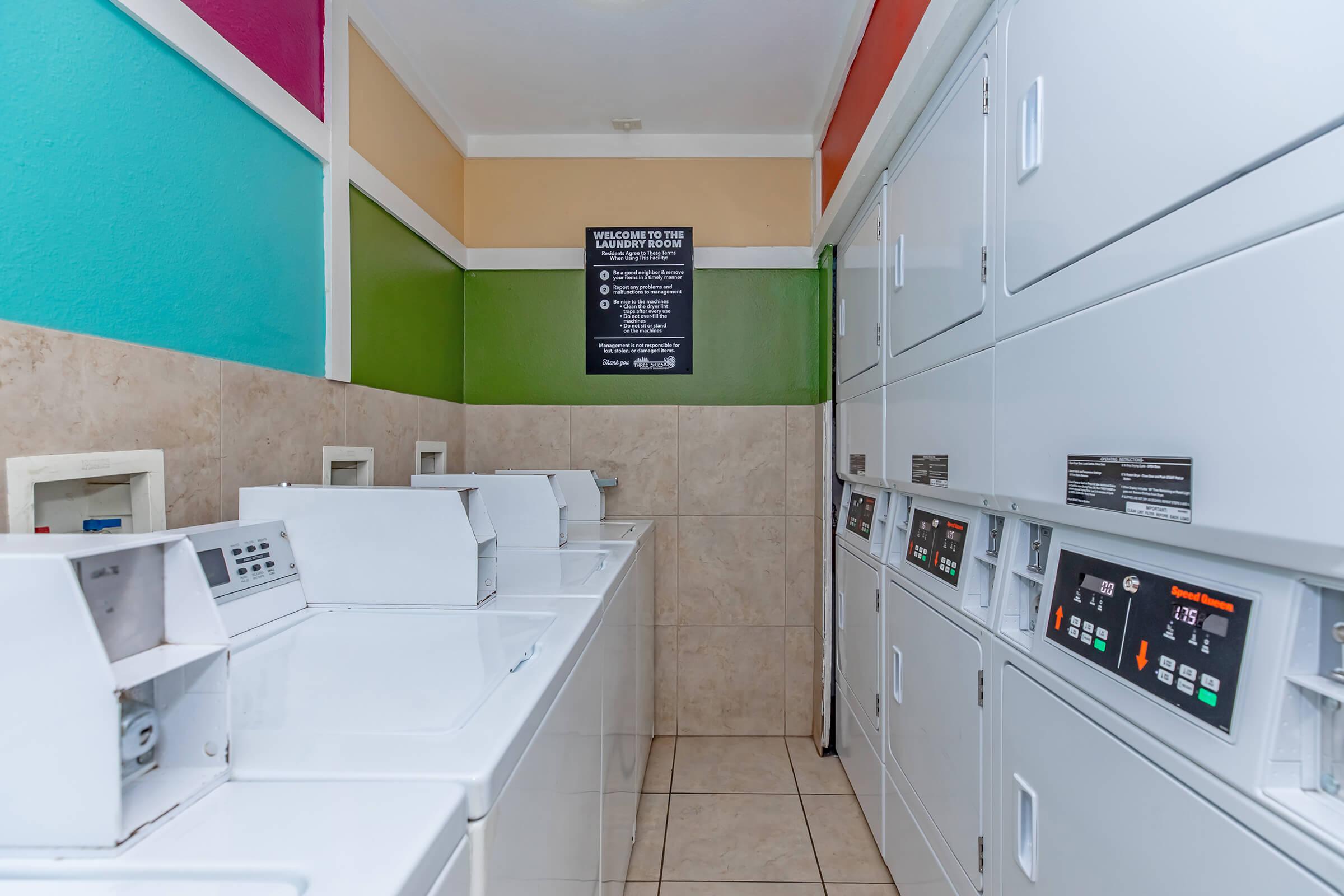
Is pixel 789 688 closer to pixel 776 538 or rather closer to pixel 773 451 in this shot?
pixel 776 538

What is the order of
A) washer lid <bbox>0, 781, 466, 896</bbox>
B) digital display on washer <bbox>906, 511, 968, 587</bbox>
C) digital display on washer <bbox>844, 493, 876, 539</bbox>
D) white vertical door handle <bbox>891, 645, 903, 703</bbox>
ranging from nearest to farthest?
washer lid <bbox>0, 781, 466, 896</bbox>
digital display on washer <bbox>906, 511, 968, 587</bbox>
white vertical door handle <bbox>891, 645, 903, 703</bbox>
digital display on washer <bbox>844, 493, 876, 539</bbox>

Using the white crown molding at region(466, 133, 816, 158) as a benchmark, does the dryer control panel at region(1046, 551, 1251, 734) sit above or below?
below

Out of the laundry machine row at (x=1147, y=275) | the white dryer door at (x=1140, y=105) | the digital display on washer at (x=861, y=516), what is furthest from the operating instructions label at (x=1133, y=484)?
the digital display on washer at (x=861, y=516)

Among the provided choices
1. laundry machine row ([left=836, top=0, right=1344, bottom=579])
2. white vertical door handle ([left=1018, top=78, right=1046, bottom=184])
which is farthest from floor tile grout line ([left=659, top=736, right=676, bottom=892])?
white vertical door handle ([left=1018, top=78, right=1046, bottom=184])

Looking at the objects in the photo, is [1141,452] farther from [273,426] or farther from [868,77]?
[273,426]

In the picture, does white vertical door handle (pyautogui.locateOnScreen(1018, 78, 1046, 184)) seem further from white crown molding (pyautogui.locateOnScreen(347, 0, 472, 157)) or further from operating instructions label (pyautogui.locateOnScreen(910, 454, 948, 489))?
white crown molding (pyautogui.locateOnScreen(347, 0, 472, 157))

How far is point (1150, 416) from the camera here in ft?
2.88

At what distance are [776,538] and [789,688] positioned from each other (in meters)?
0.72

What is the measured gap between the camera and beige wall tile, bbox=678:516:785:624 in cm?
332

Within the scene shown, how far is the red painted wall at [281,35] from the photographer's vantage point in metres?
1.61

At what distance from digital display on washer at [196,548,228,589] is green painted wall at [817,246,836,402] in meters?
2.35

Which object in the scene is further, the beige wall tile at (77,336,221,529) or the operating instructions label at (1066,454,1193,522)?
the beige wall tile at (77,336,221,529)

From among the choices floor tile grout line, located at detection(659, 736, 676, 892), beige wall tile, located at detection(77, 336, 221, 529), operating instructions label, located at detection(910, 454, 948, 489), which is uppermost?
beige wall tile, located at detection(77, 336, 221, 529)

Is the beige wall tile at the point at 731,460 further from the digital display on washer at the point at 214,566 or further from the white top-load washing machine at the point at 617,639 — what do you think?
the digital display on washer at the point at 214,566
